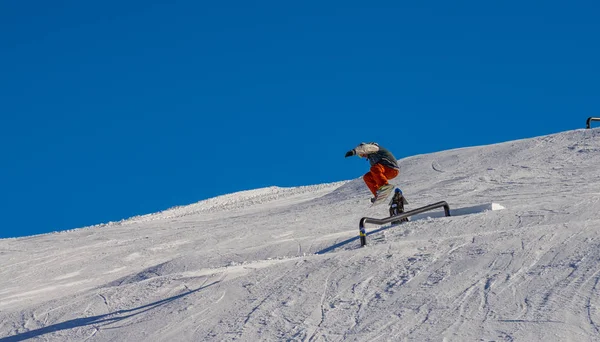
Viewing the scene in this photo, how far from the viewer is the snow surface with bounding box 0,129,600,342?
9094 mm

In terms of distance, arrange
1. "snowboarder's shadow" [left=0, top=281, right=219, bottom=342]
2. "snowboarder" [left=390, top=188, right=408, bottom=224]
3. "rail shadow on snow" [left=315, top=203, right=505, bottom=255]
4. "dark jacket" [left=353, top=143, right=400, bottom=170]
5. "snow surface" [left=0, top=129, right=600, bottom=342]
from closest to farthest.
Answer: "snow surface" [left=0, top=129, right=600, bottom=342] → "snowboarder's shadow" [left=0, top=281, right=219, bottom=342] → "dark jacket" [left=353, top=143, right=400, bottom=170] → "rail shadow on snow" [left=315, top=203, right=505, bottom=255] → "snowboarder" [left=390, top=188, right=408, bottom=224]

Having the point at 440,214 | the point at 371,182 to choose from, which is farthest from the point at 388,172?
the point at 440,214

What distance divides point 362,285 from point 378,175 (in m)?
3.34

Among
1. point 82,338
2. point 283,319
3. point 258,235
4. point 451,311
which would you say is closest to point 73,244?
point 258,235

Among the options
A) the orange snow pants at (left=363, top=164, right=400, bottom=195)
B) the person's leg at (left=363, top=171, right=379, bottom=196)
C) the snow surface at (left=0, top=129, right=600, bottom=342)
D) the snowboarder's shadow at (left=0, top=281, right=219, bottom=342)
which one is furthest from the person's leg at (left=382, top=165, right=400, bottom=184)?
the snowboarder's shadow at (left=0, top=281, right=219, bottom=342)

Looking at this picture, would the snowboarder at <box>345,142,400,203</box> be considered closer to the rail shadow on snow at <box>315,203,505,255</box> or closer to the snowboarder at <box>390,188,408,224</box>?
the rail shadow on snow at <box>315,203,505,255</box>

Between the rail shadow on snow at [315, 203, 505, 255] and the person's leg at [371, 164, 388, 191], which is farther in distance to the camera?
the rail shadow on snow at [315, 203, 505, 255]

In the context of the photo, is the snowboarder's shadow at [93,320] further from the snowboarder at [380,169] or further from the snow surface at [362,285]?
the snowboarder at [380,169]

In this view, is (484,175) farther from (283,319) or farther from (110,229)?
(283,319)

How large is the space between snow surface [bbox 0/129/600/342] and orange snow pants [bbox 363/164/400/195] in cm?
78

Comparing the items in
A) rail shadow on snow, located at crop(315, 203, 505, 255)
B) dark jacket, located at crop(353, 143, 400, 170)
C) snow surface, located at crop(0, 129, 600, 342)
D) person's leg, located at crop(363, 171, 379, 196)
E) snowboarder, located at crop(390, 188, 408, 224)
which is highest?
dark jacket, located at crop(353, 143, 400, 170)

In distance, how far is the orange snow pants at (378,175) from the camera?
1373 cm

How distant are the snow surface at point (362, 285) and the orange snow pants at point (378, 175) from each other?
78 centimetres

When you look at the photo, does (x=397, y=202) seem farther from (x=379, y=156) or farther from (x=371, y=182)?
(x=379, y=156)
